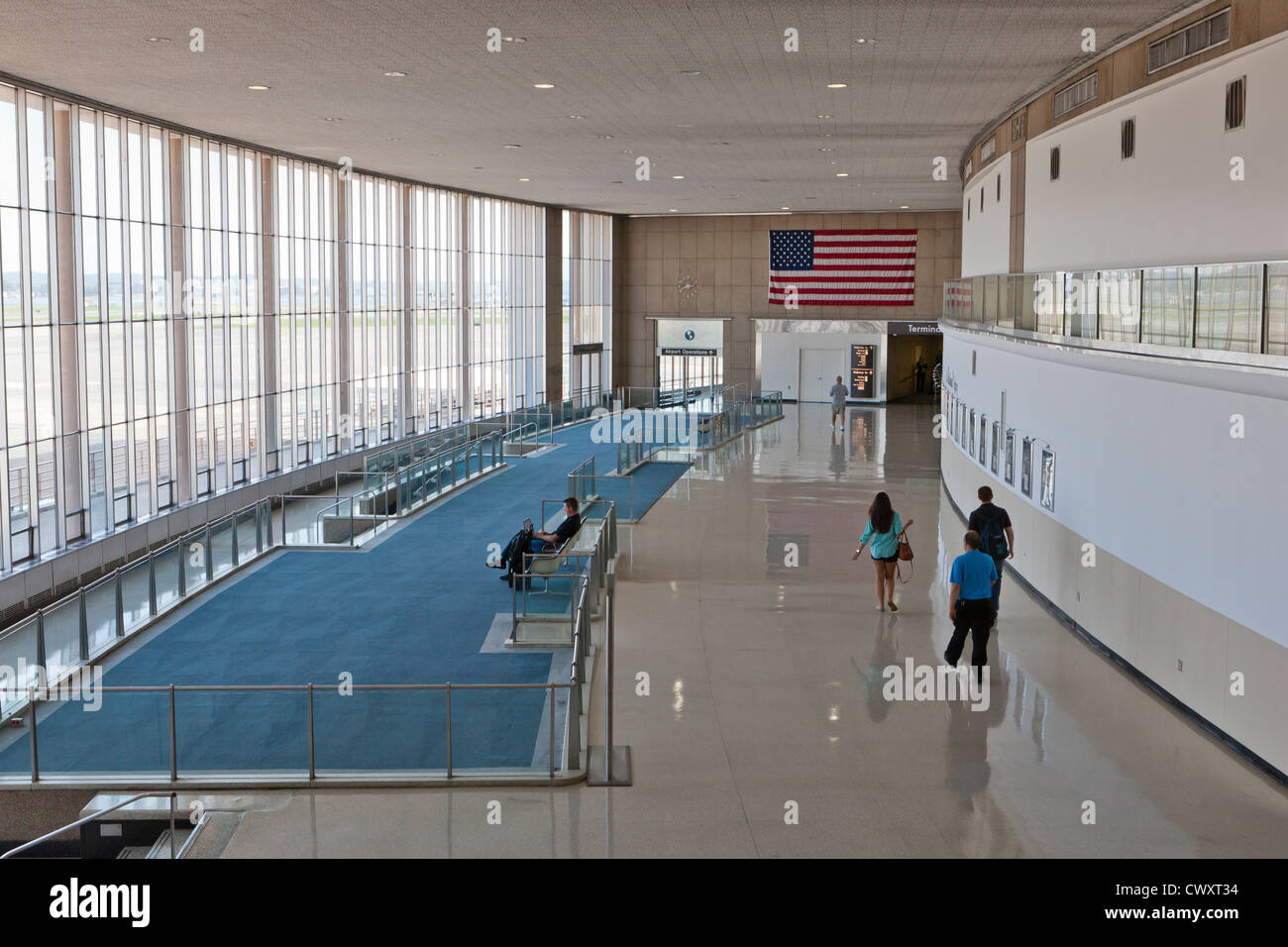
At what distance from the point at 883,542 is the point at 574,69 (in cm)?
614

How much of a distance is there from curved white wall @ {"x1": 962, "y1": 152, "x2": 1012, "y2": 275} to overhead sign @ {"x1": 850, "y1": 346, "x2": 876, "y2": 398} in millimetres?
19724

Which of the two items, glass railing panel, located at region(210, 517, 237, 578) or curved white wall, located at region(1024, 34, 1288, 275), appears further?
glass railing panel, located at region(210, 517, 237, 578)

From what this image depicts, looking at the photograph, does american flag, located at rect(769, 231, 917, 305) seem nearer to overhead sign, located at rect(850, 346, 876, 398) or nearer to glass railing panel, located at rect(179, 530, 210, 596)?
overhead sign, located at rect(850, 346, 876, 398)

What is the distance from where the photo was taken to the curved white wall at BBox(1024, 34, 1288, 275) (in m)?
8.27

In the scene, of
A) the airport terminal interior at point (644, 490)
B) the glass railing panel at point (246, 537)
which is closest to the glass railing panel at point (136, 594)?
the airport terminal interior at point (644, 490)

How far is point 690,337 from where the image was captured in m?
46.1

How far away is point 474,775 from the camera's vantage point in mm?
7977

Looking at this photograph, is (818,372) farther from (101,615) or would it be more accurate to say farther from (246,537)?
(101,615)

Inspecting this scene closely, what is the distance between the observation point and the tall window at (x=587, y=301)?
1668 inches

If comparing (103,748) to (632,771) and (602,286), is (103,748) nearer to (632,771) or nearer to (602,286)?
(632,771)

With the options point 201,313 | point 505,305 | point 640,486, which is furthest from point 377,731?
point 505,305
